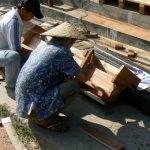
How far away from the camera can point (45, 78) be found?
4.93m

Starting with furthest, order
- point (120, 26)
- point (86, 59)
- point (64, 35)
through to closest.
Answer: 1. point (120, 26)
2. point (86, 59)
3. point (64, 35)

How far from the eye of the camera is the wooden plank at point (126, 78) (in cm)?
525

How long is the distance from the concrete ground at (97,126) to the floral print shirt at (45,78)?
1.20 ft

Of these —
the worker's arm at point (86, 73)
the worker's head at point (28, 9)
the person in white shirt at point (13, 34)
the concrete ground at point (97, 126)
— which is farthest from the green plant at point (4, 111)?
the worker's head at point (28, 9)

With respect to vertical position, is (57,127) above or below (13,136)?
above

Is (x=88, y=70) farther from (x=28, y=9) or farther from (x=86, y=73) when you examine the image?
(x=28, y=9)

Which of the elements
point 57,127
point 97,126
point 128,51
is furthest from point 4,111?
point 128,51

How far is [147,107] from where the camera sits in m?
5.43

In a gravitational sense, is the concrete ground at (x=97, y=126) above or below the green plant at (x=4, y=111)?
above

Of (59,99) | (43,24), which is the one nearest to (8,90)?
(59,99)

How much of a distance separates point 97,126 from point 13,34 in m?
1.84

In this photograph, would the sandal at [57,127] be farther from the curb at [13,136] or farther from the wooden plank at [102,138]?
the curb at [13,136]

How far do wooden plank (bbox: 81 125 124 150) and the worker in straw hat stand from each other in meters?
0.47

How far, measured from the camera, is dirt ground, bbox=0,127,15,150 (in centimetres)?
531
